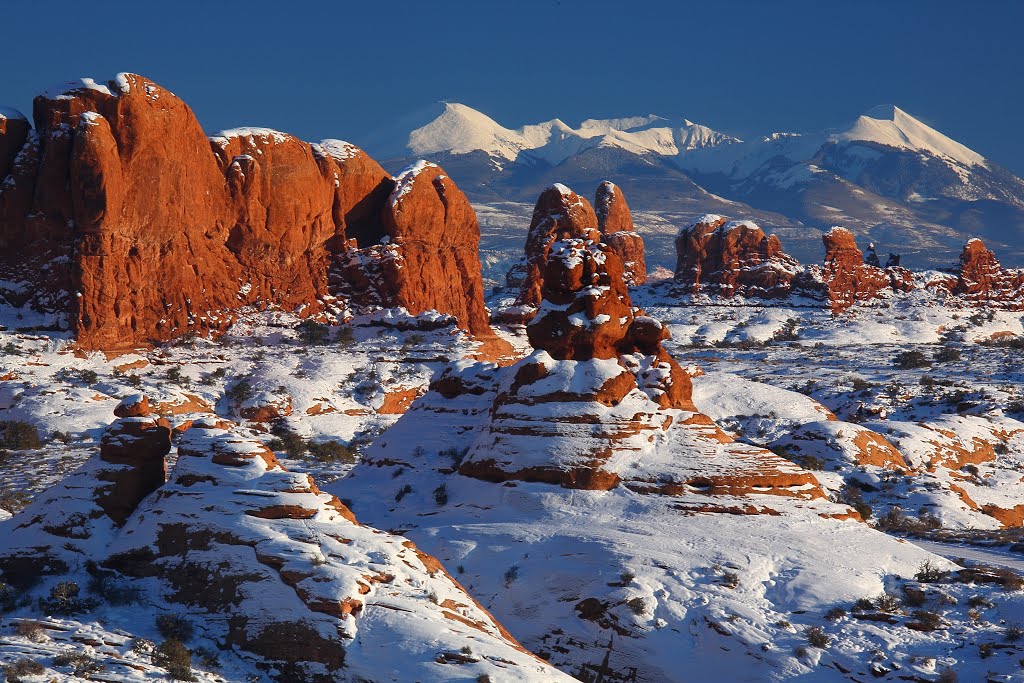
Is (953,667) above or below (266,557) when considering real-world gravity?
below

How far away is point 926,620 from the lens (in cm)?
1922

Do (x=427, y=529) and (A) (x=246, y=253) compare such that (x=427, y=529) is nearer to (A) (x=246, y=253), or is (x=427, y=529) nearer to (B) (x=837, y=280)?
(A) (x=246, y=253)

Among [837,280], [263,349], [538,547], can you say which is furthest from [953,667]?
[837,280]

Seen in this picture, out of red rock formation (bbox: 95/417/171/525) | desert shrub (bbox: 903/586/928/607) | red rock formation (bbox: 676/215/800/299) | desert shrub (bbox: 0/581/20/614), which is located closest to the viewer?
desert shrub (bbox: 0/581/20/614)

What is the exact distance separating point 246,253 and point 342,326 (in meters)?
7.88

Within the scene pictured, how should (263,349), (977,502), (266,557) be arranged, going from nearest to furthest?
1. (266,557)
2. (977,502)
3. (263,349)

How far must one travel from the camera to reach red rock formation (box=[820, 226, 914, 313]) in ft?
394

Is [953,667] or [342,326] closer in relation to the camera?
[953,667]

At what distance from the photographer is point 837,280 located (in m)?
120

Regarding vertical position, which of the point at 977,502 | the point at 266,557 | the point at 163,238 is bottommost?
the point at 977,502

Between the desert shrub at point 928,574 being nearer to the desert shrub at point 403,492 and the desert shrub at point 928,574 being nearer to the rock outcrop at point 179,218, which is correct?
the desert shrub at point 403,492

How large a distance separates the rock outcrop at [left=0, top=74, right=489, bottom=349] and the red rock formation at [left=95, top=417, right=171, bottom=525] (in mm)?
42001

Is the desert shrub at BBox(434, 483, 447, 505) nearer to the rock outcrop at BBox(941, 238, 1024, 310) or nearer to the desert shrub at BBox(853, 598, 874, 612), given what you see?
the desert shrub at BBox(853, 598, 874, 612)

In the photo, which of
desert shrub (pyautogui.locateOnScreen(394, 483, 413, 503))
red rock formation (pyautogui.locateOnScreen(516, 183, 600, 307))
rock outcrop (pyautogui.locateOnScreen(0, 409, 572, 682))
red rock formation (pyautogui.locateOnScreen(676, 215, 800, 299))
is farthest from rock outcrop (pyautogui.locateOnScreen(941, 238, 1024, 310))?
rock outcrop (pyautogui.locateOnScreen(0, 409, 572, 682))
